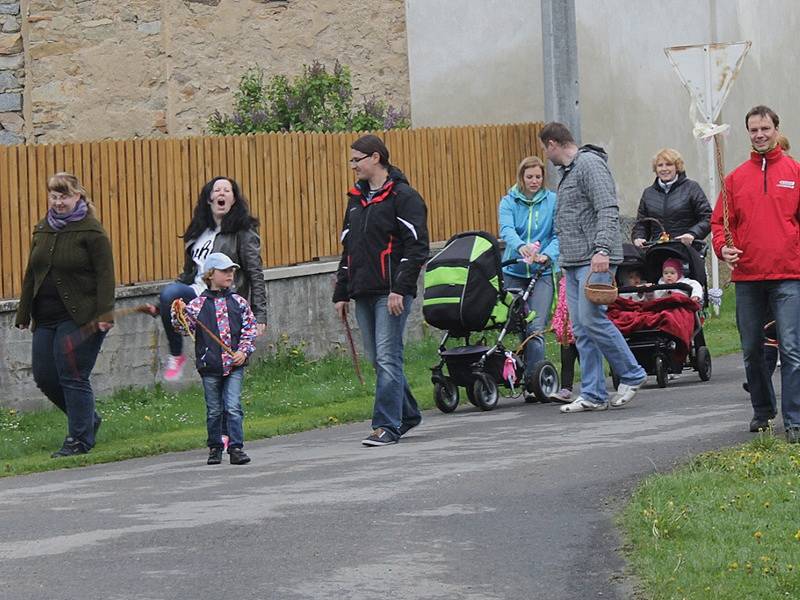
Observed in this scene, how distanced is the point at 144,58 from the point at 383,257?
12134mm

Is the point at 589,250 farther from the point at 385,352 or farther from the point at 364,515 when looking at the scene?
the point at 364,515

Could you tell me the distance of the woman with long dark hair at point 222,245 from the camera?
11.6m

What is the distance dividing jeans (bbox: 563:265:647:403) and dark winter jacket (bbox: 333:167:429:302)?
1704 mm

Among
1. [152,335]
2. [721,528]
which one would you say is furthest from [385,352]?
[152,335]

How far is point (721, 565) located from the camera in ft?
23.4

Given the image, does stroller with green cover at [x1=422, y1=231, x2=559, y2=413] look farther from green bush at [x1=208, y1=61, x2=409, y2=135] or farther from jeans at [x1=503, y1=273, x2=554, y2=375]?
green bush at [x1=208, y1=61, x2=409, y2=135]

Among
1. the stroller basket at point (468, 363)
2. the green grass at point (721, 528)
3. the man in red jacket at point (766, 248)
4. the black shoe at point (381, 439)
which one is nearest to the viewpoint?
the green grass at point (721, 528)

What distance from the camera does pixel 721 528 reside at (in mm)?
7879

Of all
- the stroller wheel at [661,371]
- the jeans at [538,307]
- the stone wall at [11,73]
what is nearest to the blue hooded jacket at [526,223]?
the jeans at [538,307]

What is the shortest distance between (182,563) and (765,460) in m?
3.35

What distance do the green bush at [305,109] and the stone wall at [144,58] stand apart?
715mm

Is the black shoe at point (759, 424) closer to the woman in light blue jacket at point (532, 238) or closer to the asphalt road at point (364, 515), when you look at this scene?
the asphalt road at point (364, 515)

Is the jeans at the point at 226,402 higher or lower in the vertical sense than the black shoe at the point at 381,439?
higher

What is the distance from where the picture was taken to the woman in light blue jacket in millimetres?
14000
